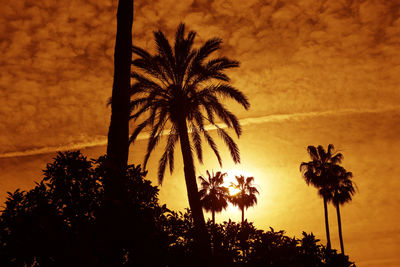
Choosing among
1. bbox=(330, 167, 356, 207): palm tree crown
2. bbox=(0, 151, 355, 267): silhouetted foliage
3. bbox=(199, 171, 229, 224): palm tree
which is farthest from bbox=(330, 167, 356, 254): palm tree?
bbox=(0, 151, 355, 267): silhouetted foliage

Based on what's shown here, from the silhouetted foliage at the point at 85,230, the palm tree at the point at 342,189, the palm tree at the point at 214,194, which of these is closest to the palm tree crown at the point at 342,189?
the palm tree at the point at 342,189

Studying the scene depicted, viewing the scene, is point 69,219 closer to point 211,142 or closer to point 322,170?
point 211,142

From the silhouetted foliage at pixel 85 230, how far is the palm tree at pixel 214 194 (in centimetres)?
3268

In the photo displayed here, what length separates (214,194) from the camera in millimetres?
40156

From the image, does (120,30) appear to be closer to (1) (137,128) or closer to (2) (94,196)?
(2) (94,196)

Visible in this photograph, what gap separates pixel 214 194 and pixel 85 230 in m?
36.0

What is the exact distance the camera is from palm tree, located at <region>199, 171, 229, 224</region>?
3973 centimetres

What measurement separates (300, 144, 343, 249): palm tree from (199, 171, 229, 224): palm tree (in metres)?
10.7

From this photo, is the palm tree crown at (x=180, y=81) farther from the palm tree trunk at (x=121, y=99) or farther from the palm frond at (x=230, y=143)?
the palm tree trunk at (x=121, y=99)

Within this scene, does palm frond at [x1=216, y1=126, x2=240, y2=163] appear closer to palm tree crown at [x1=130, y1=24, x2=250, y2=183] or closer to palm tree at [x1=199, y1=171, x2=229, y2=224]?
palm tree crown at [x1=130, y1=24, x2=250, y2=183]

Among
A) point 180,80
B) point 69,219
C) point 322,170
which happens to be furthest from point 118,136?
point 322,170

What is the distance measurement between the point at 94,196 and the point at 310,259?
4.60 meters

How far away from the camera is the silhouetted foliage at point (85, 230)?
4.68 metres

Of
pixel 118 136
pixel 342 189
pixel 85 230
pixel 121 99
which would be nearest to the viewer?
pixel 85 230
